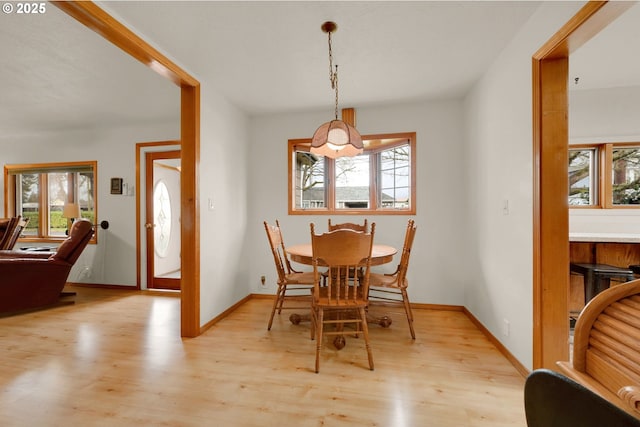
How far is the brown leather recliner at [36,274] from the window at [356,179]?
104 inches

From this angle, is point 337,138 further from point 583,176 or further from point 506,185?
point 583,176

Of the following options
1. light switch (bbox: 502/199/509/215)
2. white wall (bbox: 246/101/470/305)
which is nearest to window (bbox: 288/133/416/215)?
white wall (bbox: 246/101/470/305)

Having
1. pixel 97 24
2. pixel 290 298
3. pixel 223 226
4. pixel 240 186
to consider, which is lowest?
pixel 290 298

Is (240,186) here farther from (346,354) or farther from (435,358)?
(435,358)

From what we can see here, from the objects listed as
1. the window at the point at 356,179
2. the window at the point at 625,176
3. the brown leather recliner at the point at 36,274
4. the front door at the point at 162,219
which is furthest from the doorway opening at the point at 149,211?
the window at the point at 625,176

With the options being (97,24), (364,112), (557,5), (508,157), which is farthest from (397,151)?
(97,24)

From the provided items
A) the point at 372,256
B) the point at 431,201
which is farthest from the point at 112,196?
the point at 431,201

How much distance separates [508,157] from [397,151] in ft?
4.82

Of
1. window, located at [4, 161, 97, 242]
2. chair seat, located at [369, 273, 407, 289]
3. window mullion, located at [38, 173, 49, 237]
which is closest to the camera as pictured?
chair seat, located at [369, 273, 407, 289]

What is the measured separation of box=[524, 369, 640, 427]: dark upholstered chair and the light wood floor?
3.88 ft

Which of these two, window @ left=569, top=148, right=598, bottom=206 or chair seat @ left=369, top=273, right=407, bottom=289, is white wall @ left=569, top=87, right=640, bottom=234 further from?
chair seat @ left=369, top=273, right=407, bottom=289

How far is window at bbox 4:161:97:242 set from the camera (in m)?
4.45

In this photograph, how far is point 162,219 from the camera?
4602 millimetres

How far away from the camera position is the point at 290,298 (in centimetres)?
Result: 275
